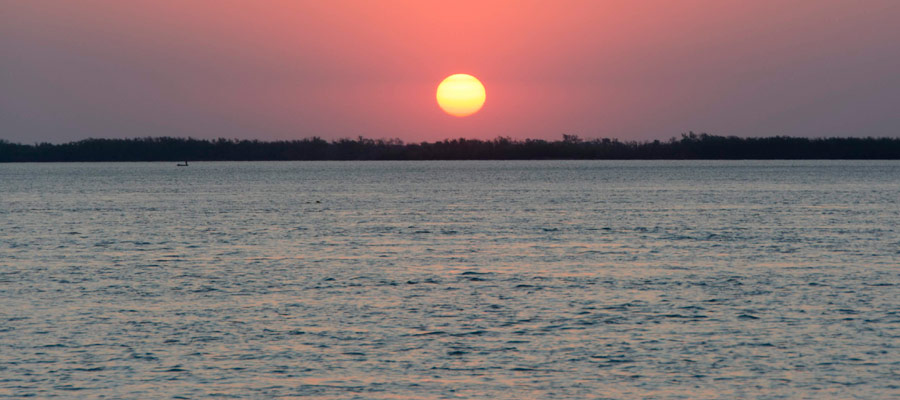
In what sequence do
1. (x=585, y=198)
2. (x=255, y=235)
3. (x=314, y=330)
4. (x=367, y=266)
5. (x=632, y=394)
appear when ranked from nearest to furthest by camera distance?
(x=632, y=394)
(x=314, y=330)
(x=367, y=266)
(x=255, y=235)
(x=585, y=198)

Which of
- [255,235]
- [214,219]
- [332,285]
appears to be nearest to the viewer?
[332,285]

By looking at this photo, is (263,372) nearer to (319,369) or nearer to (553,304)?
(319,369)

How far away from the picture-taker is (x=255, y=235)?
188ft

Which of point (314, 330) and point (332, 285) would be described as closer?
point (314, 330)

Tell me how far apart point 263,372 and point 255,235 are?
37.6 metres

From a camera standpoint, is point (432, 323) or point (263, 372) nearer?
point (263, 372)

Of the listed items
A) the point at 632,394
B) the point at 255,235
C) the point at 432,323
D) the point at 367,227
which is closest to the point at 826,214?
the point at 367,227

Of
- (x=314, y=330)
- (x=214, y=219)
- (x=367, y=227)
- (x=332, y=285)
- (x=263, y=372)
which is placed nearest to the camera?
(x=263, y=372)

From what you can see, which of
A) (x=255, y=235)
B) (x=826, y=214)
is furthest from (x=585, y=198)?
(x=255, y=235)

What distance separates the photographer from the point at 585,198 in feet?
356

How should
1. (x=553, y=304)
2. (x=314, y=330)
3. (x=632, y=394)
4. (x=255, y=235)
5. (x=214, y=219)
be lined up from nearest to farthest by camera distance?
(x=632, y=394) → (x=314, y=330) → (x=553, y=304) → (x=255, y=235) → (x=214, y=219)

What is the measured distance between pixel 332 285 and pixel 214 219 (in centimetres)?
4172

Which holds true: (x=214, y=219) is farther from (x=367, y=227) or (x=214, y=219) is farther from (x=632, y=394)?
(x=632, y=394)

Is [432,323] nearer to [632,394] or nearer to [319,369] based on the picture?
[319,369]
